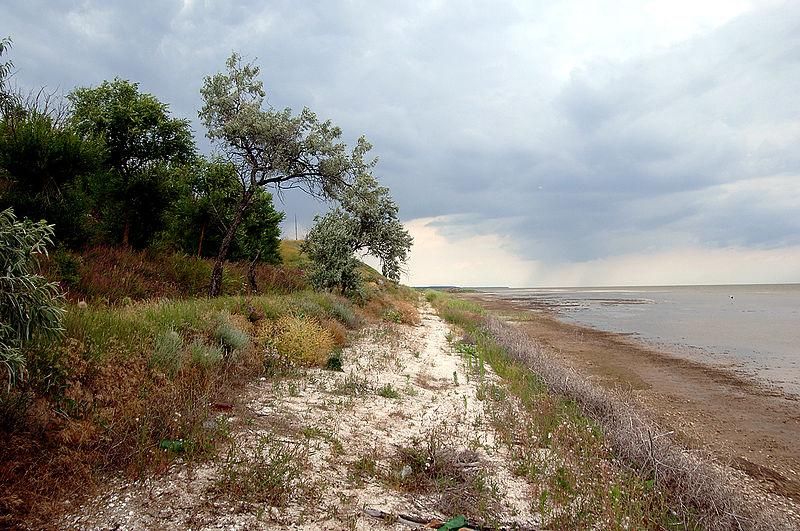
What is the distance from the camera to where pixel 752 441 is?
30.9ft

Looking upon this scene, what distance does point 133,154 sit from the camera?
21969 mm

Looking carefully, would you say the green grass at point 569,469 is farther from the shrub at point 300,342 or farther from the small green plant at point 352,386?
the shrub at point 300,342

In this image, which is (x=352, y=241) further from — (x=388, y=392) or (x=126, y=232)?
(x=388, y=392)

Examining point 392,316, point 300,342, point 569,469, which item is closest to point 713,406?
point 569,469

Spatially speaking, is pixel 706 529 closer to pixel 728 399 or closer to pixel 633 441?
pixel 633 441

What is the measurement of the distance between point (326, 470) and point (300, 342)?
18.9 feet

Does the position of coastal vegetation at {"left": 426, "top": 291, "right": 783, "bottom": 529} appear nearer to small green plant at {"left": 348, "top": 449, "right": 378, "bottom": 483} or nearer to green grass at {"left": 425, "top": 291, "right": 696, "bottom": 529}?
green grass at {"left": 425, "top": 291, "right": 696, "bottom": 529}

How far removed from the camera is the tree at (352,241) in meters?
24.7

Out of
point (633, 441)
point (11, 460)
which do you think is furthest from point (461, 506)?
point (11, 460)

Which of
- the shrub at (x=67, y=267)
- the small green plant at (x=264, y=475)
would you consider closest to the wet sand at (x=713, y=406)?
the small green plant at (x=264, y=475)

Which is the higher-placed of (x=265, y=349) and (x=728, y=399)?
(x=265, y=349)

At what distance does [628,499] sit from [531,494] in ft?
3.61

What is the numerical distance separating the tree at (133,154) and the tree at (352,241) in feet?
26.5

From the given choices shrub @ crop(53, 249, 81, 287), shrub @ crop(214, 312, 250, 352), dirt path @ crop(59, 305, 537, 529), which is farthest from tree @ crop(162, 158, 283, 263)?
dirt path @ crop(59, 305, 537, 529)
